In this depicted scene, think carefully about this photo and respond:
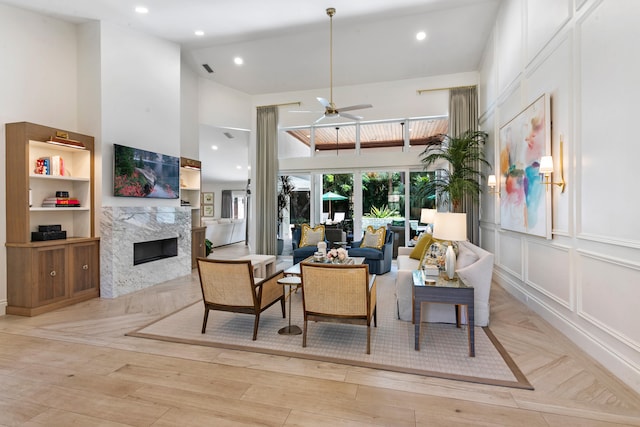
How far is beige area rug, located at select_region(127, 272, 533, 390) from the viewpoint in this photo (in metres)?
2.59

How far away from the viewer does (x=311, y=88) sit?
781 centimetres

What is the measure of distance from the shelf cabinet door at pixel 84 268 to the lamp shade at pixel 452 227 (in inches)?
191

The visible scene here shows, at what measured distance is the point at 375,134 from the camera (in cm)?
781

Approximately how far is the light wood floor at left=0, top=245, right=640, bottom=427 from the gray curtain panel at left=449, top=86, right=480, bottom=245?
3.63 m

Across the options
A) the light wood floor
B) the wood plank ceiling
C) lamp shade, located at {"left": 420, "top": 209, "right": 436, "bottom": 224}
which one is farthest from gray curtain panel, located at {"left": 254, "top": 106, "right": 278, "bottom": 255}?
the light wood floor

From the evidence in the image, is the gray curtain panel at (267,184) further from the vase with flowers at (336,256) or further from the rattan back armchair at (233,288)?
the rattan back armchair at (233,288)

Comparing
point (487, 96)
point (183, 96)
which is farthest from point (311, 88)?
point (487, 96)

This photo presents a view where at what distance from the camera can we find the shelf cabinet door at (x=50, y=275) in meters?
3.96

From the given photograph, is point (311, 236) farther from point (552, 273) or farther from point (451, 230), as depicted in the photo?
point (552, 273)

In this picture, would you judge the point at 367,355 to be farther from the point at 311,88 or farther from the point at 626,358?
the point at 311,88

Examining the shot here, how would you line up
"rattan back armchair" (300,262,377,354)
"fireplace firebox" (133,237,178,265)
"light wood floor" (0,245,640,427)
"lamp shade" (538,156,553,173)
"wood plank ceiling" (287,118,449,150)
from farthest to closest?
"wood plank ceiling" (287,118,449,150) → "fireplace firebox" (133,237,178,265) → "lamp shade" (538,156,553,173) → "rattan back armchair" (300,262,377,354) → "light wood floor" (0,245,640,427)

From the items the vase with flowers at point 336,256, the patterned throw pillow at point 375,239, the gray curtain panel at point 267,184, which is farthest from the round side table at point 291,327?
the gray curtain panel at point 267,184

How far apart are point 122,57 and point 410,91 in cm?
581

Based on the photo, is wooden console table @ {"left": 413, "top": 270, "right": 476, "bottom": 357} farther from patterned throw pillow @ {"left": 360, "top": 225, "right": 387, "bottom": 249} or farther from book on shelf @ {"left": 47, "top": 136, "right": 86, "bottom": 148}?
book on shelf @ {"left": 47, "top": 136, "right": 86, "bottom": 148}
